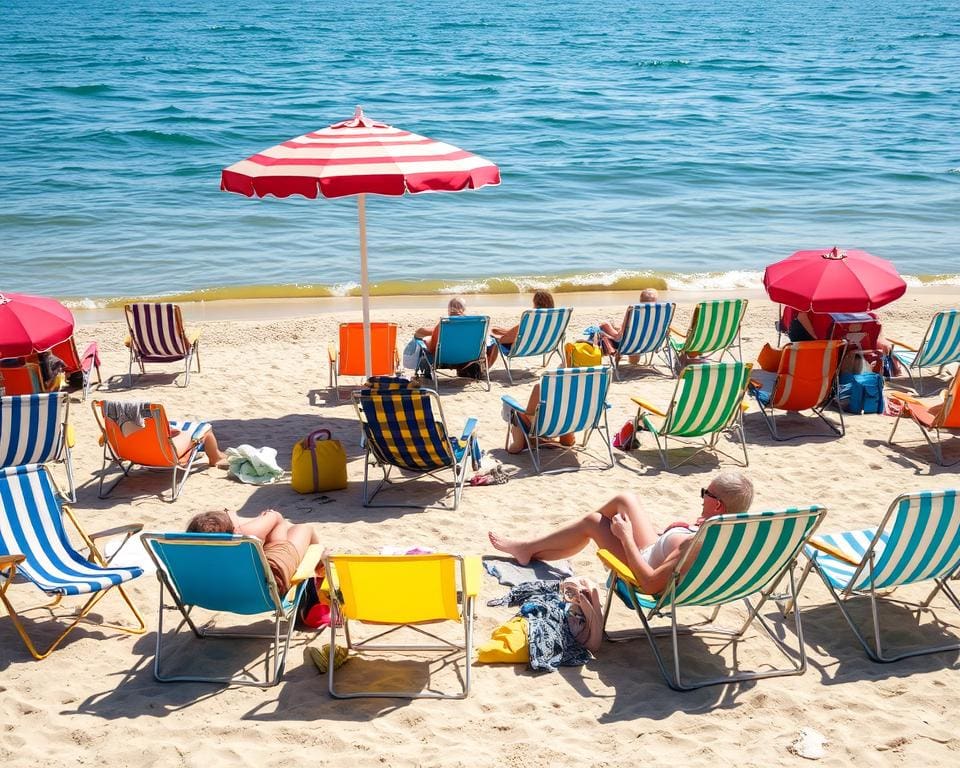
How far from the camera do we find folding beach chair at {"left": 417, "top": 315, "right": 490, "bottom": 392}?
8.38 m

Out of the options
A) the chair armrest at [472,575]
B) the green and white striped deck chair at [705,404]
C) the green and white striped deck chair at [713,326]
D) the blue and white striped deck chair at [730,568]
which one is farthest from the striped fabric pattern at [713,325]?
the chair armrest at [472,575]

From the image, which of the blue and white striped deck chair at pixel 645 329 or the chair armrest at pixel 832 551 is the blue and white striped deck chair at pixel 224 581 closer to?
the chair armrest at pixel 832 551

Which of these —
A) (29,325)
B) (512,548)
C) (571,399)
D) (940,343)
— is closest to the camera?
(512,548)

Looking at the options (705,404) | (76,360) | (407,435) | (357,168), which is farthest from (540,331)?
(76,360)

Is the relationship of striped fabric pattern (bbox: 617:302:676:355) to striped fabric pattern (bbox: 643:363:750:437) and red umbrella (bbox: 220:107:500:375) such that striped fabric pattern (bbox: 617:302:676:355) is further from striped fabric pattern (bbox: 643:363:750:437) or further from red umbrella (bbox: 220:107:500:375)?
red umbrella (bbox: 220:107:500:375)

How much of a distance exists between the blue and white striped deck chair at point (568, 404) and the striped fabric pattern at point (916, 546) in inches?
93.5

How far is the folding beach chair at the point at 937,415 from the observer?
689 cm

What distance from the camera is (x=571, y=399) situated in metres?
6.77

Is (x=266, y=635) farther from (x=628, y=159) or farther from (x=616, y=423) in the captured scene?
(x=628, y=159)

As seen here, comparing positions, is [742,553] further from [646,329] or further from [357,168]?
[646,329]

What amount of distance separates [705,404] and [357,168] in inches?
109

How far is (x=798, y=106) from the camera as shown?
1261 inches

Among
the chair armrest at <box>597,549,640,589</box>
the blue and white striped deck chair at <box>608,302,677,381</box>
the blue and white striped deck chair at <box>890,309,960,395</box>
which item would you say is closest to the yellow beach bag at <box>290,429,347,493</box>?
the chair armrest at <box>597,549,640,589</box>

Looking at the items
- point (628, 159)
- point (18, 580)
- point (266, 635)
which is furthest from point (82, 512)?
point (628, 159)
